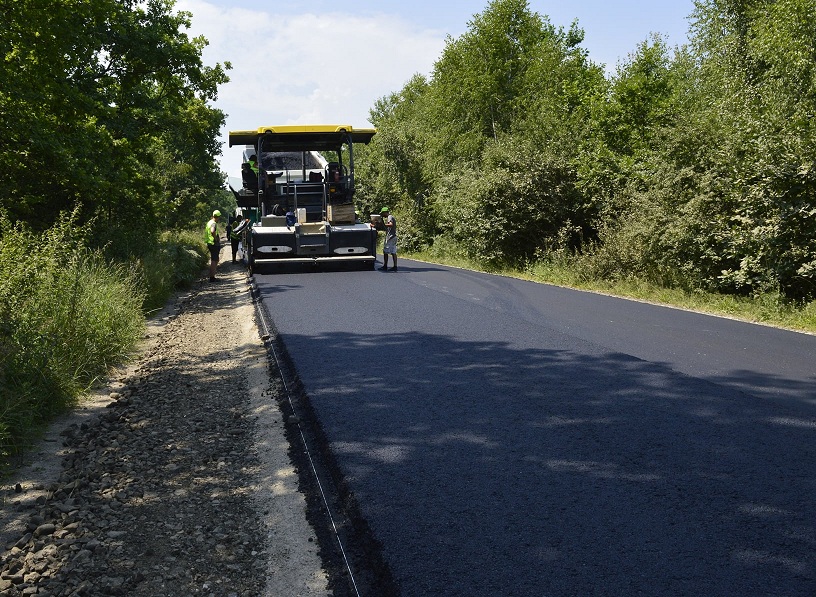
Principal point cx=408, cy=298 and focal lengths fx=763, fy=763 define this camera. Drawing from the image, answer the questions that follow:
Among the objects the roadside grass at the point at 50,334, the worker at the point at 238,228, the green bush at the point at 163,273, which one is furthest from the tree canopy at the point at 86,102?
the roadside grass at the point at 50,334

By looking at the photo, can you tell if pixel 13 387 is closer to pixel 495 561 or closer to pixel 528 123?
pixel 495 561

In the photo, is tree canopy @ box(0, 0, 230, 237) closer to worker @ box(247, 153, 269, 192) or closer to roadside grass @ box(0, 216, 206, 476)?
worker @ box(247, 153, 269, 192)

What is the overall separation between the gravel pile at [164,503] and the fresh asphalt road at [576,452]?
1.64 ft

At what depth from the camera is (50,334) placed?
25.4 feet

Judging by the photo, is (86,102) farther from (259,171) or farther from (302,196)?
(302,196)

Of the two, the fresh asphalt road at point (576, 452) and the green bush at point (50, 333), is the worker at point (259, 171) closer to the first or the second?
the green bush at point (50, 333)

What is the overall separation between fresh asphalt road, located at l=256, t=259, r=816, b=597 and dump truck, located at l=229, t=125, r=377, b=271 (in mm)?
9433

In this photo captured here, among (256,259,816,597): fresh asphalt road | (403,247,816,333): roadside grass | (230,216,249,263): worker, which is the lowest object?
(403,247,816,333): roadside grass

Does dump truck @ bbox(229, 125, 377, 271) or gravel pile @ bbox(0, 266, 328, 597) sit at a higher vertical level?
dump truck @ bbox(229, 125, 377, 271)

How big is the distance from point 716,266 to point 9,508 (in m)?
13.6

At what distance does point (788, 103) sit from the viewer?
20328mm

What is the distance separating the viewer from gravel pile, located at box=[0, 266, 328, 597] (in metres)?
3.63

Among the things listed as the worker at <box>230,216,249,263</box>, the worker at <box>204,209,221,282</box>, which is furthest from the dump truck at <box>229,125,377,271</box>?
the worker at <box>230,216,249,263</box>

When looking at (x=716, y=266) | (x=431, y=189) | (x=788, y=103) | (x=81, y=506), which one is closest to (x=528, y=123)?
(x=431, y=189)
